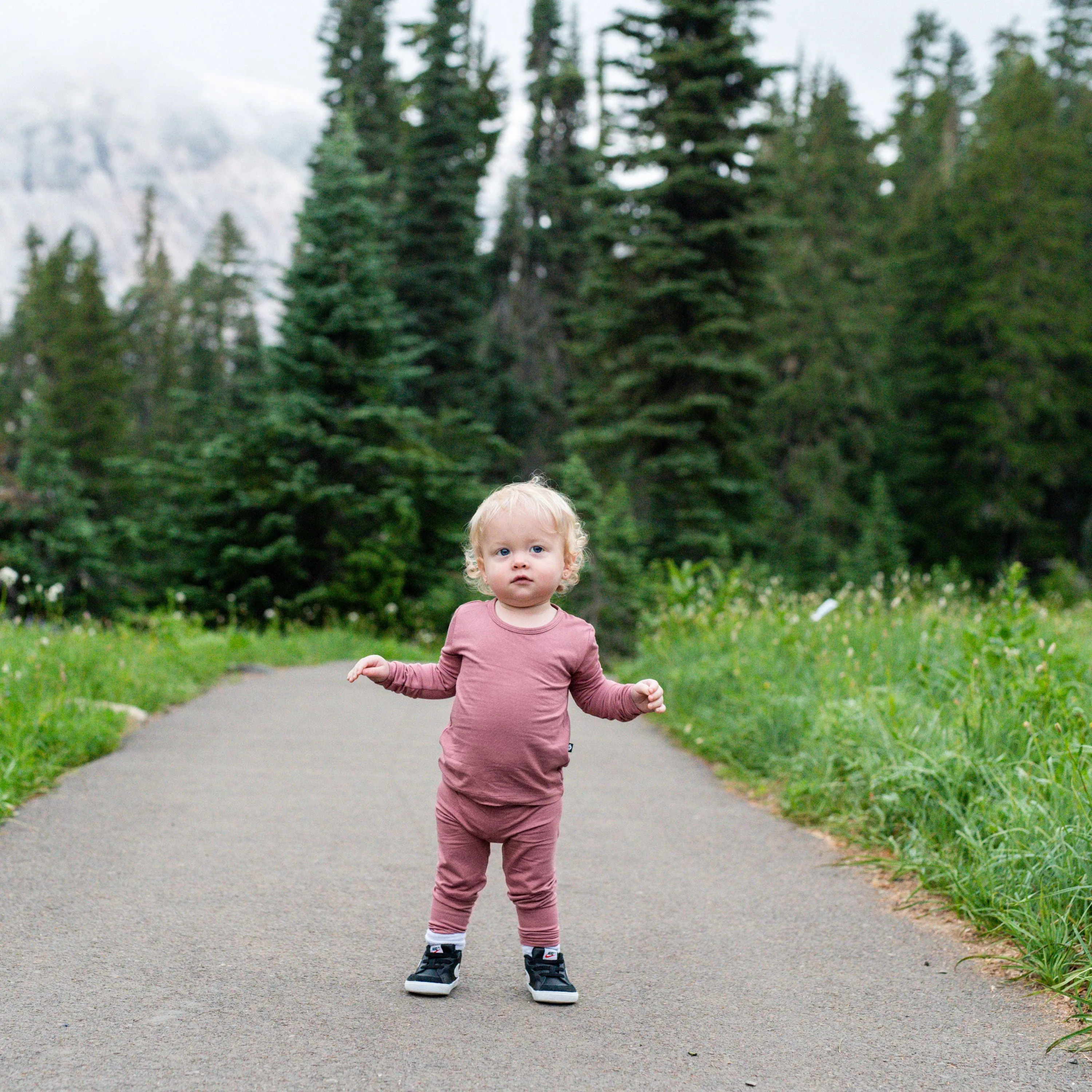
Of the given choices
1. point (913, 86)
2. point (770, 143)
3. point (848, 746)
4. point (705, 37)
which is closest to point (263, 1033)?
point (848, 746)

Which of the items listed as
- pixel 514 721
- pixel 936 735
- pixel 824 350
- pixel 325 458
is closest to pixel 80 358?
pixel 824 350

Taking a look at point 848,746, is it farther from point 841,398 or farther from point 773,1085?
point 841,398

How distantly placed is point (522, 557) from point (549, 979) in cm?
121

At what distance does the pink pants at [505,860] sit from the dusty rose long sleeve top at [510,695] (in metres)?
0.05

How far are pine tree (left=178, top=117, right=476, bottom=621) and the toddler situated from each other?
47.4 ft

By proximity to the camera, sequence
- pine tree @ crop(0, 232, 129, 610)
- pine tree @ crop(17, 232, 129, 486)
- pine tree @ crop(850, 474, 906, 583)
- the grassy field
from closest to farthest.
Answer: the grassy field
pine tree @ crop(0, 232, 129, 610)
pine tree @ crop(850, 474, 906, 583)
pine tree @ crop(17, 232, 129, 486)

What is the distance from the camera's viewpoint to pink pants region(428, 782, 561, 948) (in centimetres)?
324

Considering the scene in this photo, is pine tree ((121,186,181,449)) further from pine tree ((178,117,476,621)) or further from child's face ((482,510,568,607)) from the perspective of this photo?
child's face ((482,510,568,607))

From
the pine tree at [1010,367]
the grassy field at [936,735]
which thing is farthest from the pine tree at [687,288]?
the pine tree at [1010,367]

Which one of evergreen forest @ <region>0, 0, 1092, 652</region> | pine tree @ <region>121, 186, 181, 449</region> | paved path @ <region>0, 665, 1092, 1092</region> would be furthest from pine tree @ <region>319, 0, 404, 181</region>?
paved path @ <region>0, 665, 1092, 1092</region>

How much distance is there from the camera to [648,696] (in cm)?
326

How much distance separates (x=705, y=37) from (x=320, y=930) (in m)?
22.4

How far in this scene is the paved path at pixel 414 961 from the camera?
2717 millimetres

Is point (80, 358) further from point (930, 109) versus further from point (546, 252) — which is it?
point (930, 109)
